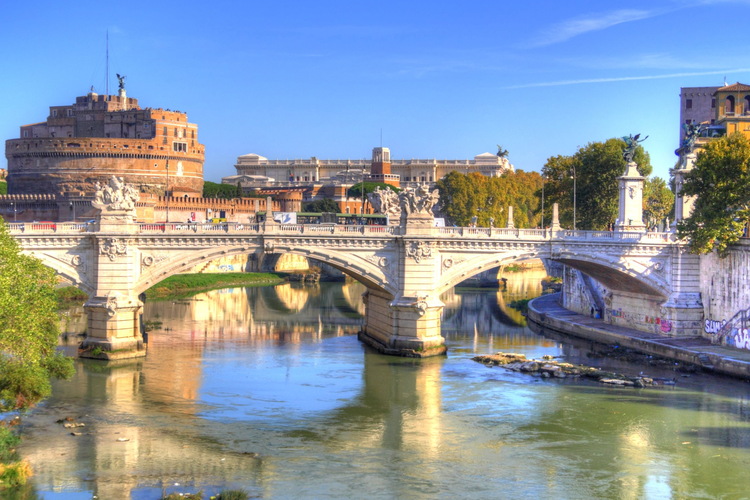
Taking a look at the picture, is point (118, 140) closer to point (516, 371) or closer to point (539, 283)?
point (539, 283)

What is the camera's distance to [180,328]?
176 ft

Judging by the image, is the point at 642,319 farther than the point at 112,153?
No

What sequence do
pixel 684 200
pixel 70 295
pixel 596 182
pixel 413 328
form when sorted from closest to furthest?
pixel 413 328 < pixel 684 200 < pixel 596 182 < pixel 70 295

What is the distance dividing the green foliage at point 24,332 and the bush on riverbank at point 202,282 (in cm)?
3777

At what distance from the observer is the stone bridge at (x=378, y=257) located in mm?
42281

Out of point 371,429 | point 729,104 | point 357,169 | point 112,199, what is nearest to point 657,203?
point 729,104

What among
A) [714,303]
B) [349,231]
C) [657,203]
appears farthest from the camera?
[657,203]

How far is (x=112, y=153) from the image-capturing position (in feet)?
365

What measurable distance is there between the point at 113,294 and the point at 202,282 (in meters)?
37.1

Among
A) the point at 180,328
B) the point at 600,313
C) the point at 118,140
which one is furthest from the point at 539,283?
the point at 118,140

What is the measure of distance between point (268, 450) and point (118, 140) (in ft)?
287

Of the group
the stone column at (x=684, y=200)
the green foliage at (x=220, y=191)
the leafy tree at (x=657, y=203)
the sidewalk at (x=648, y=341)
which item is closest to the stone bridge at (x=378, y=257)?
the sidewalk at (x=648, y=341)

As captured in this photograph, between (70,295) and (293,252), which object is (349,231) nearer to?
(293,252)

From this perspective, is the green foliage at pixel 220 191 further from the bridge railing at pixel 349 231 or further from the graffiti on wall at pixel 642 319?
the bridge railing at pixel 349 231
